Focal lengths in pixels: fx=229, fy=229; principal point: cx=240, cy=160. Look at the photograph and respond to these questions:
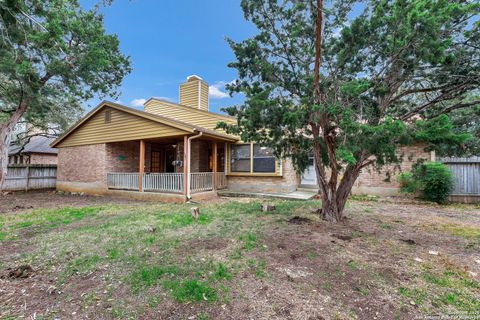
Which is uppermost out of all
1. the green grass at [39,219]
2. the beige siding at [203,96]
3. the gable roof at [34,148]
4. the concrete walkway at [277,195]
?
the beige siding at [203,96]

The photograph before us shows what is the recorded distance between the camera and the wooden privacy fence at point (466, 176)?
27.4 ft

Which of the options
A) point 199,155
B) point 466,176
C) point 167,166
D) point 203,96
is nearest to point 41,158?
point 167,166

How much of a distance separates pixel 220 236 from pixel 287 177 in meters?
6.27

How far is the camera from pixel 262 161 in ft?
35.5

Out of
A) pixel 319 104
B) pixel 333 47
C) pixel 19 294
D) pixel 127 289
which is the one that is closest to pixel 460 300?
pixel 319 104

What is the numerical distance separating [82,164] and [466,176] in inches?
665

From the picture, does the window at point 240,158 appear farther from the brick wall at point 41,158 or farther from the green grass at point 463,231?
the brick wall at point 41,158

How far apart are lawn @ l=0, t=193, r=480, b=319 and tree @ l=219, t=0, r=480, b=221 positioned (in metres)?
1.54

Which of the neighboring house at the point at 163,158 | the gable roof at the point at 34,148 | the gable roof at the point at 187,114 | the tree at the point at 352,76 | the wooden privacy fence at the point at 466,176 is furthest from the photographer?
the gable roof at the point at 34,148

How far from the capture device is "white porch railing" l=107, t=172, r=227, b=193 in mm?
9328

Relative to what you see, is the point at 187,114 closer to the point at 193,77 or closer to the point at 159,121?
the point at 193,77

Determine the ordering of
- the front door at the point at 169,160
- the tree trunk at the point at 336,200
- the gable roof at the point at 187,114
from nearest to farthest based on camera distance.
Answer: the tree trunk at the point at 336,200 < the gable roof at the point at 187,114 < the front door at the point at 169,160

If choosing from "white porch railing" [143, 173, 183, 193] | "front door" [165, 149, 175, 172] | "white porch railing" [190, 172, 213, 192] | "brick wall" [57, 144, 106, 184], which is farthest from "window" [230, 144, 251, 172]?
"brick wall" [57, 144, 106, 184]

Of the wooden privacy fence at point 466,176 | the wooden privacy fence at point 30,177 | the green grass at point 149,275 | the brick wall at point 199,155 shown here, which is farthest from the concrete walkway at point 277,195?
the wooden privacy fence at point 30,177
